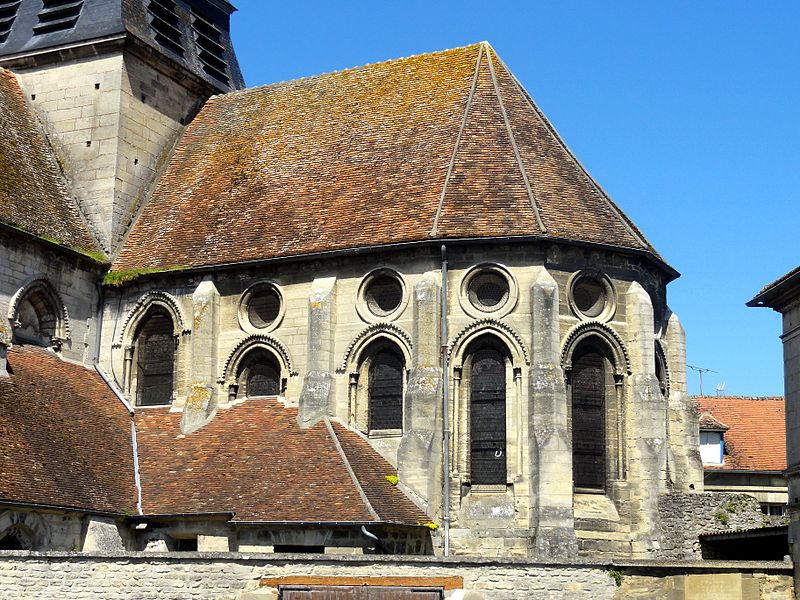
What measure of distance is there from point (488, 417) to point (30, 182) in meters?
12.2

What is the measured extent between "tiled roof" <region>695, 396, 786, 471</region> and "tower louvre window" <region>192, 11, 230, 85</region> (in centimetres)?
1965

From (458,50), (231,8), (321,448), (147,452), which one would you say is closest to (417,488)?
(321,448)

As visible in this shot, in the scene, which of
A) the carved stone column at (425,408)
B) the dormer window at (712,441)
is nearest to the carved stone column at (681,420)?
the carved stone column at (425,408)

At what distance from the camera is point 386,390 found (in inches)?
1080

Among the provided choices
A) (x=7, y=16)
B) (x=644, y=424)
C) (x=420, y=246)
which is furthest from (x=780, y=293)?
(x=7, y=16)

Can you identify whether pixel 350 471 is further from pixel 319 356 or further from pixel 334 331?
pixel 334 331

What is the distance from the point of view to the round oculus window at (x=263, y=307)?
28.6m

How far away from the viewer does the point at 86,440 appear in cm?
2605

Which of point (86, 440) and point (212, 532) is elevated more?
point (86, 440)

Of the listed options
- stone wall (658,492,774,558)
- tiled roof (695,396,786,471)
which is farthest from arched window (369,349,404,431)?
tiled roof (695,396,786,471)

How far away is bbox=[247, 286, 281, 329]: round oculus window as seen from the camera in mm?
28609

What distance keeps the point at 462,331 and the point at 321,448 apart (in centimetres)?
388

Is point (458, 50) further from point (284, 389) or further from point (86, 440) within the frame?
point (86, 440)

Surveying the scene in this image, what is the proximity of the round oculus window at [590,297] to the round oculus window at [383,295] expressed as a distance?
388 centimetres
